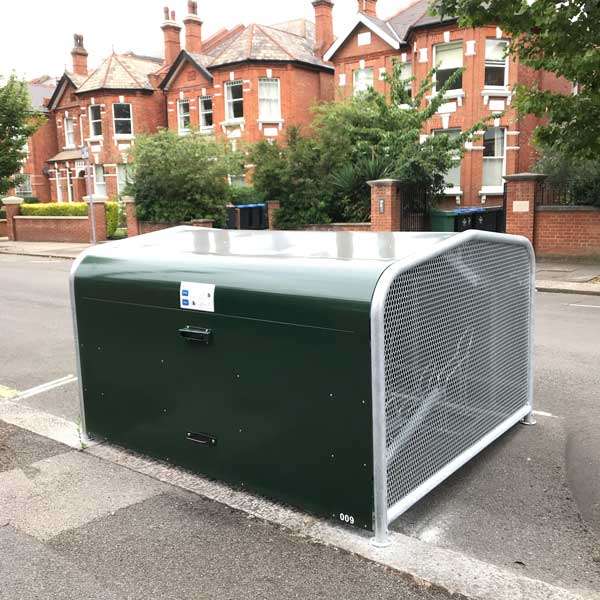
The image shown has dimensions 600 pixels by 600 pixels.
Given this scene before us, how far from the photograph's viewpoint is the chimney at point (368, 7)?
31453 mm

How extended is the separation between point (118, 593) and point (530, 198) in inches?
643

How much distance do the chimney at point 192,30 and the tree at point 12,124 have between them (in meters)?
11.0

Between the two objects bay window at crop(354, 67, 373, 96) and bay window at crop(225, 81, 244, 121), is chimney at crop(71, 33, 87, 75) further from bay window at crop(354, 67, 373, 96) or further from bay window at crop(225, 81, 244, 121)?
bay window at crop(354, 67, 373, 96)

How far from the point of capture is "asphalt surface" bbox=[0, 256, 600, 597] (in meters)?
3.30

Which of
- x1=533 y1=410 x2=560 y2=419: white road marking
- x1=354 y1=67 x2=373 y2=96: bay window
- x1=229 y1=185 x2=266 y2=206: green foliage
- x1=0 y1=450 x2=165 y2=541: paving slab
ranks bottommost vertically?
x1=533 y1=410 x2=560 y2=419: white road marking

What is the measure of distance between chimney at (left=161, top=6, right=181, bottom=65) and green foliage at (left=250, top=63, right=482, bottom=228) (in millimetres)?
19456

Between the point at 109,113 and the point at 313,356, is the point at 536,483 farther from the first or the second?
the point at 109,113

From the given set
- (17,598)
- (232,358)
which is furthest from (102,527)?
(232,358)

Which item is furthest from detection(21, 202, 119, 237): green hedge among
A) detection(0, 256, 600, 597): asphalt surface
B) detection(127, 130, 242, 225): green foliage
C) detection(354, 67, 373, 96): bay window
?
detection(0, 256, 600, 597): asphalt surface

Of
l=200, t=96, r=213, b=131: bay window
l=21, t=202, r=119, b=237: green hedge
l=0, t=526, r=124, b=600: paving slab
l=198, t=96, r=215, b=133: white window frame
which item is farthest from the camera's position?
l=200, t=96, r=213, b=131: bay window

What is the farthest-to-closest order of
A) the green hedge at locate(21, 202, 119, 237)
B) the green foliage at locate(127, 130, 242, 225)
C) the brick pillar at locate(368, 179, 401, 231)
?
1. the green hedge at locate(21, 202, 119, 237)
2. the green foliage at locate(127, 130, 242, 225)
3. the brick pillar at locate(368, 179, 401, 231)

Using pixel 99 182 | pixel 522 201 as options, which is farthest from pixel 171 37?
pixel 522 201

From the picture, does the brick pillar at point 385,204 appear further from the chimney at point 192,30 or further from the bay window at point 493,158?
the chimney at point 192,30

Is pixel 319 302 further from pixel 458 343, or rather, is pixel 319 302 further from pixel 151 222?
pixel 151 222
